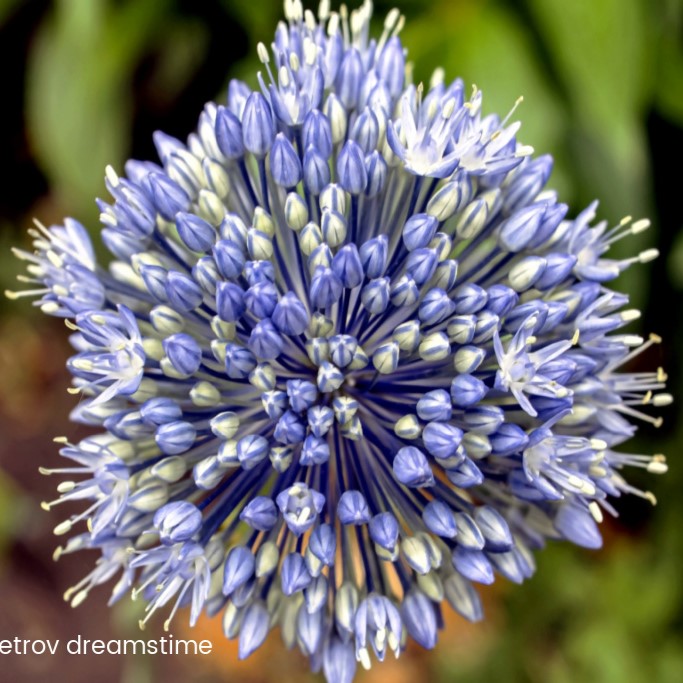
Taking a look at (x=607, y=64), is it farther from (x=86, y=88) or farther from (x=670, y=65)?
(x=86, y=88)

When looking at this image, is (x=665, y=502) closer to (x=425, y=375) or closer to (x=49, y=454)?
(x=425, y=375)

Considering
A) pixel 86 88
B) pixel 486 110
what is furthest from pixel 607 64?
pixel 86 88

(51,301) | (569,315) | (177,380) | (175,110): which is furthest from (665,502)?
(175,110)

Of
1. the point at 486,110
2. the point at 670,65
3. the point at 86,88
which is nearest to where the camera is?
the point at 486,110

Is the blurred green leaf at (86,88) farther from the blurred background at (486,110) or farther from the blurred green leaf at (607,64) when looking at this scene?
the blurred green leaf at (607,64)

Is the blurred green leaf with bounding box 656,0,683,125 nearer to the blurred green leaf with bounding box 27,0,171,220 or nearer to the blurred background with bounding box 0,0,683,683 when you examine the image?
the blurred background with bounding box 0,0,683,683

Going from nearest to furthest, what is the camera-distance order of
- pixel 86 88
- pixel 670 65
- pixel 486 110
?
pixel 486 110
pixel 670 65
pixel 86 88

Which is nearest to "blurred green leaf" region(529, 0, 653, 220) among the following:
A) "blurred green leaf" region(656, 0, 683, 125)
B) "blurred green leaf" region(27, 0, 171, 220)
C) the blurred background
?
the blurred background

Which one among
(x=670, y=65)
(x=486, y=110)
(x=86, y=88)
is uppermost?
(x=86, y=88)

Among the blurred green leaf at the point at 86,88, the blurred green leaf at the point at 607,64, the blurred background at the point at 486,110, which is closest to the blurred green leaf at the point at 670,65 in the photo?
the blurred background at the point at 486,110
